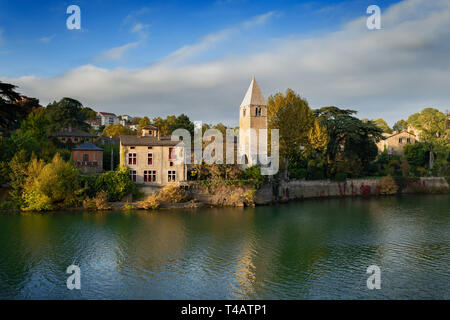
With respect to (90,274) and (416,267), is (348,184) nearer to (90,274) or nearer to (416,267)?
(416,267)

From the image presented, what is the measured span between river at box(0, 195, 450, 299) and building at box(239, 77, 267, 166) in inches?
596

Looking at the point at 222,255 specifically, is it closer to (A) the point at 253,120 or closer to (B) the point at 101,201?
(B) the point at 101,201

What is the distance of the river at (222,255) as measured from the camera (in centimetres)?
1852

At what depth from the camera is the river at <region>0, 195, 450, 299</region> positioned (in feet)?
60.7

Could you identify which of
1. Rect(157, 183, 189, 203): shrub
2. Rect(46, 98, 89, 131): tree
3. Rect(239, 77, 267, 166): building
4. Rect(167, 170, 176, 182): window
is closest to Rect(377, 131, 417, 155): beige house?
Rect(239, 77, 267, 166): building

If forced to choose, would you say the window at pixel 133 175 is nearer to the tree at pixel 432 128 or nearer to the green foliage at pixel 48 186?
the green foliage at pixel 48 186

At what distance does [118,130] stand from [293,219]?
5755 cm

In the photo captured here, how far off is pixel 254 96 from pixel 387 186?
2835 cm

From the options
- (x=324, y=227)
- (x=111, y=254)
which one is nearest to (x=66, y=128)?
(x=111, y=254)

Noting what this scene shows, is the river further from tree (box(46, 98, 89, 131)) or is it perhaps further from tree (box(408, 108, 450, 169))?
tree (box(46, 98, 89, 131))

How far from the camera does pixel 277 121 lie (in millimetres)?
58375
